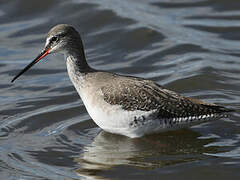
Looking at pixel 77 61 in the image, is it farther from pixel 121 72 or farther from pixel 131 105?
pixel 121 72

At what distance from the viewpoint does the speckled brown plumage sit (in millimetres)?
10242

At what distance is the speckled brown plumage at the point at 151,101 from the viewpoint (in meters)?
10.2

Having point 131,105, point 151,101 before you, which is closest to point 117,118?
point 131,105

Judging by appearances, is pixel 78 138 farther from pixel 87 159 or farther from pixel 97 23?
pixel 97 23

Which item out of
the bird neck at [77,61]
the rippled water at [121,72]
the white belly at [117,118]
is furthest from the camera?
the bird neck at [77,61]

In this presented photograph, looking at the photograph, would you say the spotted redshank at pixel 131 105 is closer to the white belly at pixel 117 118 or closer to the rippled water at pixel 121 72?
the white belly at pixel 117 118

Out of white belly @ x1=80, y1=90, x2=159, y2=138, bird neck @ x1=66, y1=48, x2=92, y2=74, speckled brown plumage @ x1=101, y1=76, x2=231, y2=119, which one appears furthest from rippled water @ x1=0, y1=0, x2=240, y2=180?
bird neck @ x1=66, y1=48, x2=92, y2=74

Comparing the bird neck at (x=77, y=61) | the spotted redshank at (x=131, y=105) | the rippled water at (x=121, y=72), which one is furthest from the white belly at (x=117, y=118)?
the bird neck at (x=77, y=61)

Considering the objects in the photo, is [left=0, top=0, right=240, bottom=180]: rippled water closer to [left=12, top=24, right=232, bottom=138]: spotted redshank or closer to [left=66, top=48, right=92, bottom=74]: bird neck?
[left=12, top=24, right=232, bottom=138]: spotted redshank

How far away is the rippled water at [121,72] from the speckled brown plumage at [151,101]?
62cm

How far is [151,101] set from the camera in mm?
10297

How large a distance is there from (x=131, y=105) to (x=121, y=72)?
4.00 meters

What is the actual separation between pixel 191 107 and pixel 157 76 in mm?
3281

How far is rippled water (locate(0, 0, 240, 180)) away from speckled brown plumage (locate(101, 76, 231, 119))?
2.03 ft
